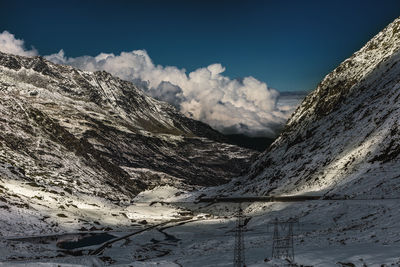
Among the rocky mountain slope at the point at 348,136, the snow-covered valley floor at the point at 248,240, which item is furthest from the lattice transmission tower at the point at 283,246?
the rocky mountain slope at the point at 348,136

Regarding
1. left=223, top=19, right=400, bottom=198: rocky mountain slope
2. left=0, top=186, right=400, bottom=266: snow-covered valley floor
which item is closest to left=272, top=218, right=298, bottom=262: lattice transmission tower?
left=0, top=186, right=400, bottom=266: snow-covered valley floor

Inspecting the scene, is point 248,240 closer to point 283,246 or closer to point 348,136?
point 283,246

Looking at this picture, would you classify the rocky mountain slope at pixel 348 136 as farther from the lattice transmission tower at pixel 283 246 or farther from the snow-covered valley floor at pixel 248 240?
the lattice transmission tower at pixel 283 246

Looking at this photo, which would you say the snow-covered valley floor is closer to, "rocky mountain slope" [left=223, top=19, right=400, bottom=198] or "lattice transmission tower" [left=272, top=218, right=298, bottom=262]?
"lattice transmission tower" [left=272, top=218, right=298, bottom=262]

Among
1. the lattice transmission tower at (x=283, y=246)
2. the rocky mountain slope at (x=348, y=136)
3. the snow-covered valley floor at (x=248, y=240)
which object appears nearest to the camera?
the lattice transmission tower at (x=283, y=246)

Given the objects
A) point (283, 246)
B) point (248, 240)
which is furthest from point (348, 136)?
point (283, 246)

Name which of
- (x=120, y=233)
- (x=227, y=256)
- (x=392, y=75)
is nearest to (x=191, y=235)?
(x=120, y=233)

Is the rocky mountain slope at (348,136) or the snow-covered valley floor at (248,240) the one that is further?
the rocky mountain slope at (348,136)
